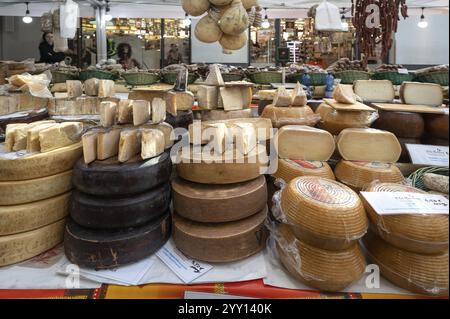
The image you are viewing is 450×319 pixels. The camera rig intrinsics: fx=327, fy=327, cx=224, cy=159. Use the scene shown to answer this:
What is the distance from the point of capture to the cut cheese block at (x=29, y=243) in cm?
97

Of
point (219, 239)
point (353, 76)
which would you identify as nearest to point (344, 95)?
point (219, 239)

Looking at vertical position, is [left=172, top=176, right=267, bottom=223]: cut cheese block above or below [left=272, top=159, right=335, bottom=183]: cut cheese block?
below

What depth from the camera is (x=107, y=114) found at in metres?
1.11

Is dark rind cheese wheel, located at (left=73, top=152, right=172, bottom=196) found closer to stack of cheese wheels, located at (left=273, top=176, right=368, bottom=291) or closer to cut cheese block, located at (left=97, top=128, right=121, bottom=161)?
cut cheese block, located at (left=97, top=128, right=121, bottom=161)

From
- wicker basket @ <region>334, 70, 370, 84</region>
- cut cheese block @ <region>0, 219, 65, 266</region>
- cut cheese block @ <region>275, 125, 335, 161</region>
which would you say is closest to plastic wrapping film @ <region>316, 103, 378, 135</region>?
cut cheese block @ <region>275, 125, 335, 161</region>

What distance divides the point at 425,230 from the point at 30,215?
111 centimetres

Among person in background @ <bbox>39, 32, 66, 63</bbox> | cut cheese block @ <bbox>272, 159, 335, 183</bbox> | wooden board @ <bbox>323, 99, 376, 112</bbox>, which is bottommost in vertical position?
cut cheese block @ <bbox>272, 159, 335, 183</bbox>

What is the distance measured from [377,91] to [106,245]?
1.47 m

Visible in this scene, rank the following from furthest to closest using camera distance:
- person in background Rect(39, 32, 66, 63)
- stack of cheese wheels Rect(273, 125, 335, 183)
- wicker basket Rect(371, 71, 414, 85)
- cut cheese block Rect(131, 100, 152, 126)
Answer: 1. person in background Rect(39, 32, 66, 63)
2. wicker basket Rect(371, 71, 414, 85)
3. stack of cheese wheels Rect(273, 125, 335, 183)
4. cut cheese block Rect(131, 100, 152, 126)

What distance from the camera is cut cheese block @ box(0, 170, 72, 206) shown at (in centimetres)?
98

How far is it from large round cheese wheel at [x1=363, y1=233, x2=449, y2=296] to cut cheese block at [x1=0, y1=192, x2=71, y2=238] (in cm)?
100

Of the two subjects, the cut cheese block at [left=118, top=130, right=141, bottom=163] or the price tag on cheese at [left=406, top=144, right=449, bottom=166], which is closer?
the price tag on cheese at [left=406, top=144, right=449, bottom=166]

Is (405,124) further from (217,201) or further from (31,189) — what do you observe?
(31,189)
